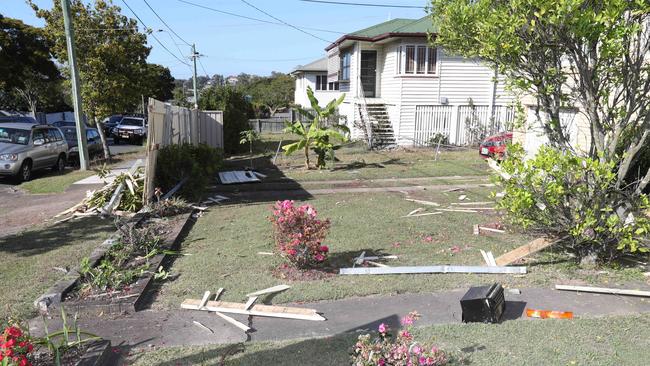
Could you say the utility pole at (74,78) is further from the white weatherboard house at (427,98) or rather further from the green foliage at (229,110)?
the white weatherboard house at (427,98)

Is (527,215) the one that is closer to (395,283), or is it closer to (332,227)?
(395,283)

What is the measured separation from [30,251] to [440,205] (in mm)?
7607

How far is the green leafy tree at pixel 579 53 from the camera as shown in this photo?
202 inches

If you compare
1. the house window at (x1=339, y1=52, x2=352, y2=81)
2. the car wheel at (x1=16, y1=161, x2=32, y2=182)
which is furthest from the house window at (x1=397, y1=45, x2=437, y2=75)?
the car wheel at (x1=16, y1=161, x2=32, y2=182)

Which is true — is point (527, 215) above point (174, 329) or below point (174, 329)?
above

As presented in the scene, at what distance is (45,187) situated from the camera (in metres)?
14.3

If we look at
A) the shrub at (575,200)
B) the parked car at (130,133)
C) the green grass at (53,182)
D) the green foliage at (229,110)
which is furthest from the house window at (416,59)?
the parked car at (130,133)

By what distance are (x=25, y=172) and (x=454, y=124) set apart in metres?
17.6

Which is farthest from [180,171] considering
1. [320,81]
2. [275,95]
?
[275,95]

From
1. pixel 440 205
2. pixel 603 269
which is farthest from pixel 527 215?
pixel 440 205

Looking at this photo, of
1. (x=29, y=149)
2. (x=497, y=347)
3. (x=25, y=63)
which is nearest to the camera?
(x=497, y=347)

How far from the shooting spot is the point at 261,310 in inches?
205

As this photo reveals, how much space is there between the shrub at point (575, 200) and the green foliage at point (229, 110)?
59.0ft

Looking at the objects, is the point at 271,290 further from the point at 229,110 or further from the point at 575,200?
the point at 229,110
